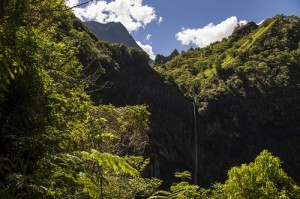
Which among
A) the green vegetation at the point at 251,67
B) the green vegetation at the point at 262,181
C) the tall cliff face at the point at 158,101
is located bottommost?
the green vegetation at the point at 262,181

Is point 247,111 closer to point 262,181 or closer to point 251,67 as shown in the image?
point 251,67

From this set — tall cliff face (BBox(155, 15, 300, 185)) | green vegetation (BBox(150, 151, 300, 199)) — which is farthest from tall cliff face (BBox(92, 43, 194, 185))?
green vegetation (BBox(150, 151, 300, 199))

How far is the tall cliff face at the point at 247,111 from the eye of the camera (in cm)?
9038

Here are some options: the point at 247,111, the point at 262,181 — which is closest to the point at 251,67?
the point at 247,111

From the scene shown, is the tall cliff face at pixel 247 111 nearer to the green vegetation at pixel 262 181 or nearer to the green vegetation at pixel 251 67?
the green vegetation at pixel 251 67

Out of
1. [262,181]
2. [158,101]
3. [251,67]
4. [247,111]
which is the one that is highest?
[251,67]

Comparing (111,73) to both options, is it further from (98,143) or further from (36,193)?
(36,193)

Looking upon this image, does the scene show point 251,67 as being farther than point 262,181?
Yes

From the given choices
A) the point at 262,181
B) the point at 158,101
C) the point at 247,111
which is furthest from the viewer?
the point at 247,111

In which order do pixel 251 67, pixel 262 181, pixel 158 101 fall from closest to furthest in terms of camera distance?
pixel 262 181, pixel 158 101, pixel 251 67

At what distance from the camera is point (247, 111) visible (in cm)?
9762

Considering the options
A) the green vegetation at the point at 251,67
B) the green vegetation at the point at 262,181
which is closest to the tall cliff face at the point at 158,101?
the green vegetation at the point at 251,67

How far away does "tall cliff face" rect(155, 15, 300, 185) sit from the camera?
3558 inches

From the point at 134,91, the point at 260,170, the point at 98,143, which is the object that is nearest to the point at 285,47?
the point at 134,91
